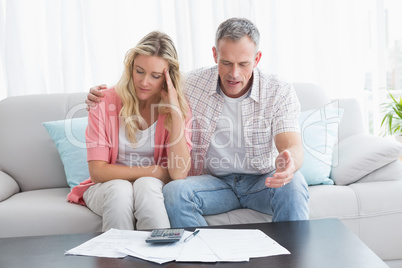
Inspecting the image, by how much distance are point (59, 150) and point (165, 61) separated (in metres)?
0.78

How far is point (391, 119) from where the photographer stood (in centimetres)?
327

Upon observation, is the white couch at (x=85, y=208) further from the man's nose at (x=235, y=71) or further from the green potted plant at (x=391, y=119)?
the green potted plant at (x=391, y=119)

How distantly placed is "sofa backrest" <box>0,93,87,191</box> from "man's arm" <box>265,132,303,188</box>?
116 cm

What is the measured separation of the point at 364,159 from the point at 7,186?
5.62 feet

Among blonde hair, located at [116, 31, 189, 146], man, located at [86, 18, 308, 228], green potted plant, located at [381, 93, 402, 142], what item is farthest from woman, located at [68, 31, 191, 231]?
green potted plant, located at [381, 93, 402, 142]

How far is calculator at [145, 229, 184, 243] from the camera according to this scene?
132 centimetres

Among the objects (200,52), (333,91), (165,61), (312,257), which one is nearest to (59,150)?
(165,61)

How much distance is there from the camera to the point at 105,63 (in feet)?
10.0

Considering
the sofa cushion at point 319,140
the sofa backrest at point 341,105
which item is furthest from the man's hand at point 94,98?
the sofa backrest at point 341,105

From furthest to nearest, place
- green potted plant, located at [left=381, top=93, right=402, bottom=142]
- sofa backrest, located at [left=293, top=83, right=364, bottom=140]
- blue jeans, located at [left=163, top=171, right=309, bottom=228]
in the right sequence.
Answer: green potted plant, located at [left=381, top=93, right=402, bottom=142] < sofa backrest, located at [left=293, top=83, right=364, bottom=140] < blue jeans, located at [left=163, top=171, right=309, bottom=228]

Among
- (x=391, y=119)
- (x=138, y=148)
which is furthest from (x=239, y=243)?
(x=391, y=119)

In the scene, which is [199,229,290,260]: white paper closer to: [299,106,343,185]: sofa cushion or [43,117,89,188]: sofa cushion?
[299,106,343,185]: sofa cushion

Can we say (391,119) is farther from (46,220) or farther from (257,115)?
(46,220)

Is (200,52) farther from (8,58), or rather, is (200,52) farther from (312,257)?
(312,257)
